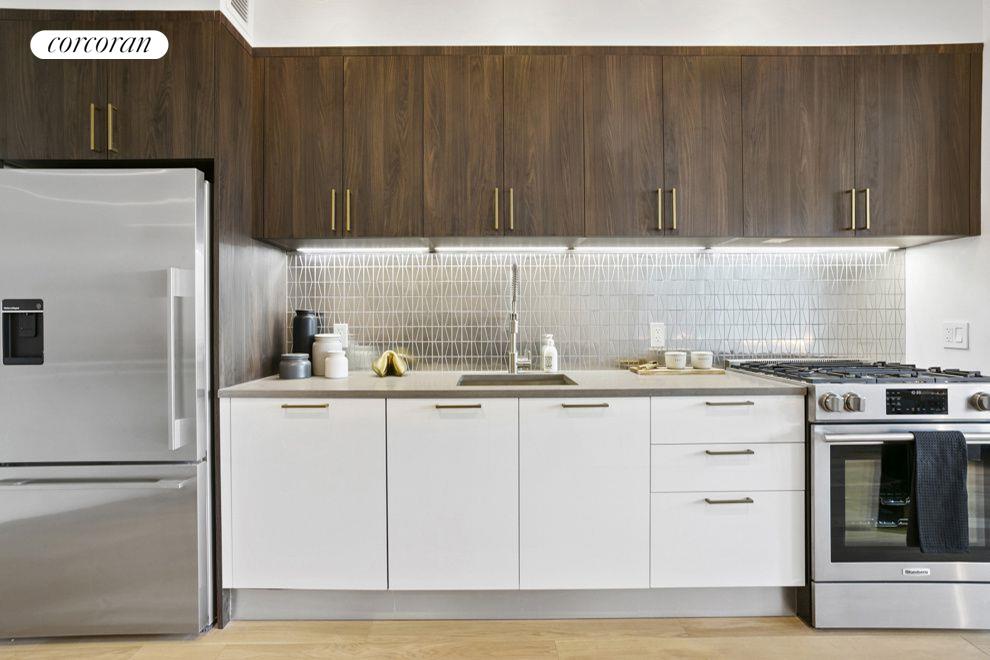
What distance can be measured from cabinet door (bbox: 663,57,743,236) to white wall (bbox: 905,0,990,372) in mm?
1000

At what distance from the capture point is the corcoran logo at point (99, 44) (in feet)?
7.13

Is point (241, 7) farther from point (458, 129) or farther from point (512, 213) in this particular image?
point (512, 213)

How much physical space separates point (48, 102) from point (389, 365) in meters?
1.58

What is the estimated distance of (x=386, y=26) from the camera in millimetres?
2527

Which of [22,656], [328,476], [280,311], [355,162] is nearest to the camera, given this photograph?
[22,656]

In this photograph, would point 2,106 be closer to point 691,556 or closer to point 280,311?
point 280,311

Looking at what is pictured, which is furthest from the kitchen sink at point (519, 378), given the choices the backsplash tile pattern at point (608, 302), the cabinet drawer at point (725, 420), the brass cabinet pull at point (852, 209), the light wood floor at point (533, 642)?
the brass cabinet pull at point (852, 209)

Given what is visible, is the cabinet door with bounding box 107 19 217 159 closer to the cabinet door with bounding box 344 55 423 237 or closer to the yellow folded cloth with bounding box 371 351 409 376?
the cabinet door with bounding box 344 55 423 237

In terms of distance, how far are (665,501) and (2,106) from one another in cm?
280

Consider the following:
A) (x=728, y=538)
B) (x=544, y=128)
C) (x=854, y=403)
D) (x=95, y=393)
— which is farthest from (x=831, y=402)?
(x=95, y=393)

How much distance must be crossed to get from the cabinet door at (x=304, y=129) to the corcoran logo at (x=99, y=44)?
0.43 metres

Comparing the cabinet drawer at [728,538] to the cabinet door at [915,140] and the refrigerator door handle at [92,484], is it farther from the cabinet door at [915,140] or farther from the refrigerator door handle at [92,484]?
the refrigerator door handle at [92,484]

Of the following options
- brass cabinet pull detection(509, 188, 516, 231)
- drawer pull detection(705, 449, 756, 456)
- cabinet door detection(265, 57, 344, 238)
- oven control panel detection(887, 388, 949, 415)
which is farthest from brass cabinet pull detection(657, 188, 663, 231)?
cabinet door detection(265, 57, 344, 238)

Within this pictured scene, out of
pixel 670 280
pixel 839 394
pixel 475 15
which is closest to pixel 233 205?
pixel 475 15
